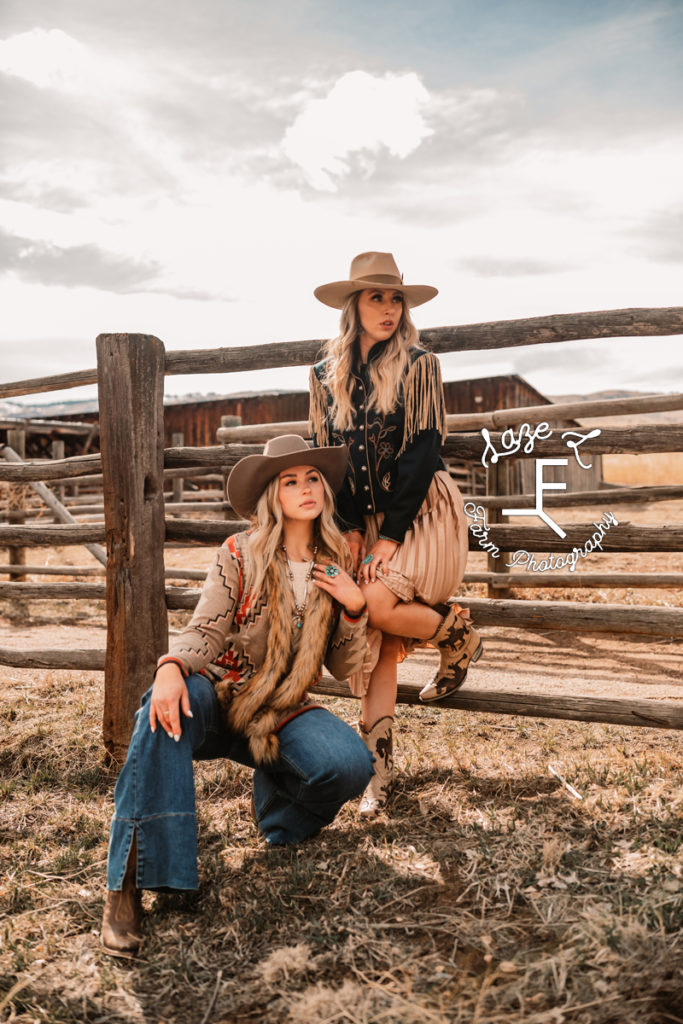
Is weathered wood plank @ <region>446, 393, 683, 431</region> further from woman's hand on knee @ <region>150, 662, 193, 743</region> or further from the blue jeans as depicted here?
woman's hand on knee @ <region>150, 662, 193, 743</region>

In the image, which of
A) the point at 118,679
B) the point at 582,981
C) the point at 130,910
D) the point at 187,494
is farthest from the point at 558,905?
the point at 187,494

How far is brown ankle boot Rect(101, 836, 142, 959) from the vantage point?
6.95 feet

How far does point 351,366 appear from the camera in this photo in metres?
2.87

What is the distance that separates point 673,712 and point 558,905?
3.85 ft

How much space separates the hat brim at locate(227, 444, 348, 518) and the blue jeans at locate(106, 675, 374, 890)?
60 centimetres

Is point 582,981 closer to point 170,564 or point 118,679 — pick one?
point 118,679

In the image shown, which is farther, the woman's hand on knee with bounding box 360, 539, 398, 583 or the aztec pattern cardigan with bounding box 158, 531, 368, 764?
the woman's hand on knee with bounding box 360, 539, 398, 583

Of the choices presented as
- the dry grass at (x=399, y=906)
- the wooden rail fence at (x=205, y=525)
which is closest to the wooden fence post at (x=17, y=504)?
the wooden rail fence at (x=205, y=525)

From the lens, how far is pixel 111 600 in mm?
3461

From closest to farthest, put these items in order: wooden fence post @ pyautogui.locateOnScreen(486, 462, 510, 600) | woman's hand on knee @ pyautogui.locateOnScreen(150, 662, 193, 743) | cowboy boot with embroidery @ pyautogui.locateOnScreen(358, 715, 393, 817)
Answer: woman's hand on knee @ pyautogui.locateOnScreen(150, 662, 193, 743), cowboy boot with embroidery @ pyautogui.locateOnScreen(358, 715, 393, 817), wooden fence post @ pyautogui.locateOnScreen(486, 462, 510, 600)

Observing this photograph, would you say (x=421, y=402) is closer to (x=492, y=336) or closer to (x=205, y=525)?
(x=492, y=336)

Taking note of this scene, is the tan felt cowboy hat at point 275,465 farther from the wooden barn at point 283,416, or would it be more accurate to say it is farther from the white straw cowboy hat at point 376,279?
the wooden barn at point 283,416

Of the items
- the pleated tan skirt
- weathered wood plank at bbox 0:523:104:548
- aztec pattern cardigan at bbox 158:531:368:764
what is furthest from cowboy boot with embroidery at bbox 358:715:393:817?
weathered wood plank at bbox 0:523:104:548

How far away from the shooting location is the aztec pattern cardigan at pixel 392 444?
2.72 metres
